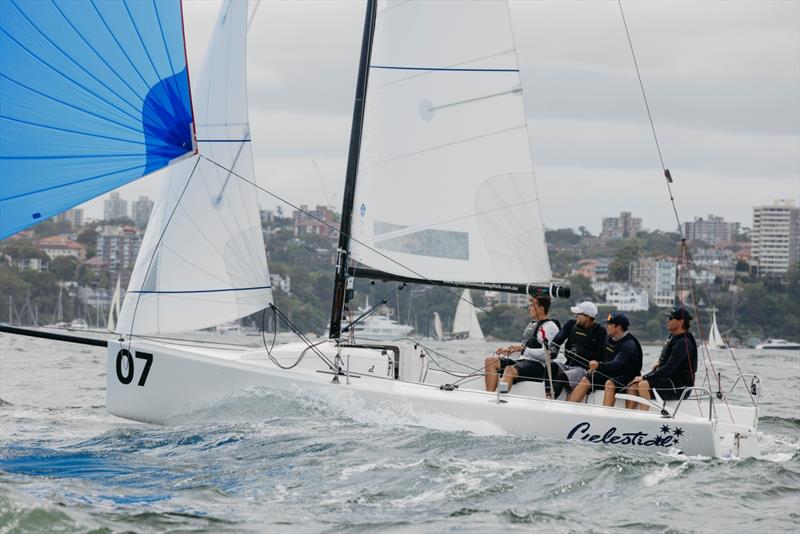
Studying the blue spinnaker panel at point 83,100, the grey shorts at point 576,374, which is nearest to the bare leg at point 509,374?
the grey shorts at point 576,374

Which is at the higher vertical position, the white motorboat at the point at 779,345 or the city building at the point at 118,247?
the city building at the point at 118,247

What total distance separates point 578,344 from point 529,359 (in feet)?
1.42

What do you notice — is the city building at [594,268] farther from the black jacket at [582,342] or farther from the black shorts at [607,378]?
the black shorts at [607,378]

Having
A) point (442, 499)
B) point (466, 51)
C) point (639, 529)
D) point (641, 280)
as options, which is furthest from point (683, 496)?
point (641, 280)

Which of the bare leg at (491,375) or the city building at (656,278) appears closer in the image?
the bare leg at (491,375)

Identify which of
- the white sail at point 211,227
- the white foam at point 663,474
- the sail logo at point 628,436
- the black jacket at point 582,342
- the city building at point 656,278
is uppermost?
the city building at point 656,278

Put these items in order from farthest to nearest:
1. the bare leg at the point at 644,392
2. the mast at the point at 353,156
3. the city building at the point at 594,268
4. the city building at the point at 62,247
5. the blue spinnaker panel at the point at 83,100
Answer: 1. the city building at the point at 594,268
2. the city building at the point at 62,247
3. the mast at the point at 353,156
4. the bare leg at the point at 644,392
5. the blue spinnaker panel at the point at 83,100

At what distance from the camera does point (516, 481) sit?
7.41 metres

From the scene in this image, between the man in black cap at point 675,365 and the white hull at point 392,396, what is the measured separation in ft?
0.74

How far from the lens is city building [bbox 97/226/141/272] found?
65.3 metres

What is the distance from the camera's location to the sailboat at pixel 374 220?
966 cm

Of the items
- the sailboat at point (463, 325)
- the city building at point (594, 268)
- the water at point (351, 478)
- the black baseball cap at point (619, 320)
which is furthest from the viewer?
the city building at point (594, 268)

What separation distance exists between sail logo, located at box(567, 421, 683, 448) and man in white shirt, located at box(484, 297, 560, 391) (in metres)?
0.91

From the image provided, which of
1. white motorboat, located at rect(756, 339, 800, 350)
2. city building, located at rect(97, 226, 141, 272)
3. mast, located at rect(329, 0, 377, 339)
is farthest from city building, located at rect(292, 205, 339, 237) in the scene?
mast, located at rect(329, 0, 377, 339)
